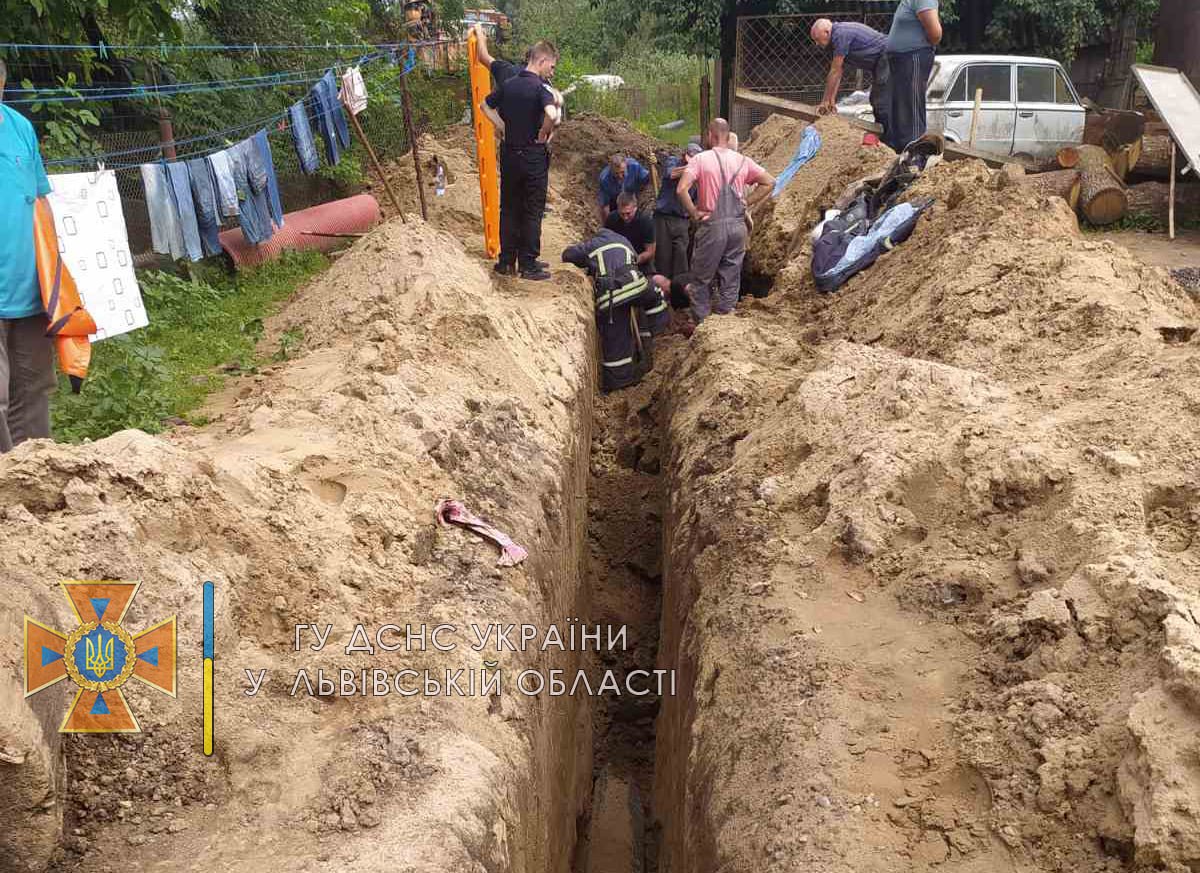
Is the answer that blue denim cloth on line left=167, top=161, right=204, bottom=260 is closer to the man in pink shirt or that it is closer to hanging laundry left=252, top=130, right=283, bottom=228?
hanging laundry left=252, top=130, right=283, bottom=228

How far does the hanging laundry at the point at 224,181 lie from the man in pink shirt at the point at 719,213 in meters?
3.84

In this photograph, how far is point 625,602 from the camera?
656cm

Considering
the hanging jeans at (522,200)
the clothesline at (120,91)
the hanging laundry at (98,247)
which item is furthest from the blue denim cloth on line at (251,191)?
the hanging laundry at (98,247)

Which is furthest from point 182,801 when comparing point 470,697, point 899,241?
point 899,241

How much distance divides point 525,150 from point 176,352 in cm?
315

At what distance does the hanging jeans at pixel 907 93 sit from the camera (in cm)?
852

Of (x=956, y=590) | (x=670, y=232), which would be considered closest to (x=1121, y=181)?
(x=670, y=232)

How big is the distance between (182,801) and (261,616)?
0.73m

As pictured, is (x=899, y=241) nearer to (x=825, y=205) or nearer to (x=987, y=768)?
(x=825, y=205)

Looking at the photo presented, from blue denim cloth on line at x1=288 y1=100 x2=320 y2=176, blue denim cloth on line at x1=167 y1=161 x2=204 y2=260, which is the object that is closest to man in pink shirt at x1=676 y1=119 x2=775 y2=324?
blue denim cloth on line at x1=288 y1=100 x2=320 y2=176

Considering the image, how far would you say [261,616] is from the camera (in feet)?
11.0

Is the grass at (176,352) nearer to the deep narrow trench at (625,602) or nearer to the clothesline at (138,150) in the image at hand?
the clothesline at (138,150)

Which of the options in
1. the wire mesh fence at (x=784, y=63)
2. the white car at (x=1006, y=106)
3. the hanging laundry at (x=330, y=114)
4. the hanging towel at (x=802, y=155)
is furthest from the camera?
the wire mesh fence at (x=784, y=63)

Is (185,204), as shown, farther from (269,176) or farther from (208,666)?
(208,666)
